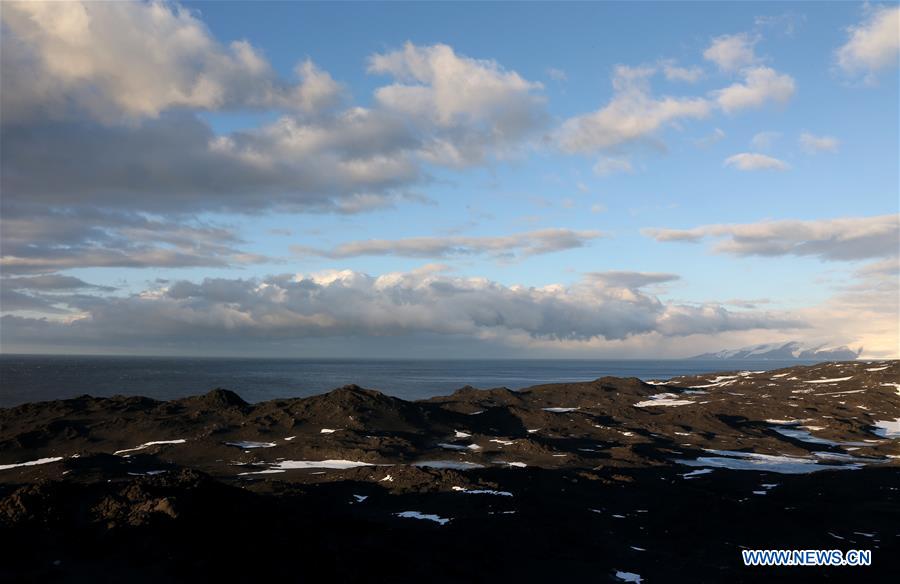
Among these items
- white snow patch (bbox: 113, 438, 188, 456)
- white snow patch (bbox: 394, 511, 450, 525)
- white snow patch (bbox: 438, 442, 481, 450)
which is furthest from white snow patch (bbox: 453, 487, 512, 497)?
white snow patch (bbox: 113, 438, 188, 456)

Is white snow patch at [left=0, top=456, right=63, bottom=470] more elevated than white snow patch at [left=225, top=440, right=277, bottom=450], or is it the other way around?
white snow patch at [left=225, top=440, right=277, bottom=450]

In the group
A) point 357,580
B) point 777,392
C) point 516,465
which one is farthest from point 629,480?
point 777,392

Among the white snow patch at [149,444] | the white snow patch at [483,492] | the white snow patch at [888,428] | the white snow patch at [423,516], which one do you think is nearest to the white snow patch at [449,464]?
the white snow patch at [483,492]

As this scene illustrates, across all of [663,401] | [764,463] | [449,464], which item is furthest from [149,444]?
[663,401]

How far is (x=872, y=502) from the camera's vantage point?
177 feet

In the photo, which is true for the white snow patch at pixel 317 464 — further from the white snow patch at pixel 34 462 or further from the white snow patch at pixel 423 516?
the white snow patch at pixel 34 462

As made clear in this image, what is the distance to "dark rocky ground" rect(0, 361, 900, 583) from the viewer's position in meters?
31.8

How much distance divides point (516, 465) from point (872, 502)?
31717mm

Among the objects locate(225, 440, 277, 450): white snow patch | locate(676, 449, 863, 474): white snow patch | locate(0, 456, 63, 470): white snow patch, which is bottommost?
locate(676, 449, 863, 474): white snow patch

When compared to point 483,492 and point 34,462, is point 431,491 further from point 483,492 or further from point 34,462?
point 34,462

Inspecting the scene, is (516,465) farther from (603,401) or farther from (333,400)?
(603,401)

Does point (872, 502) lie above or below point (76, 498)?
below

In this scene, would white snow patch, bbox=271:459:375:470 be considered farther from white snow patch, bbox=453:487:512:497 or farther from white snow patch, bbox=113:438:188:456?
white snow patch, bbox=453:487:512:497

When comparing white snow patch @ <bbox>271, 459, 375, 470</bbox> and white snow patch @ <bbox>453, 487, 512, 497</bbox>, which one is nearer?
white snow patch @ <bbox>453, 487, 512, 497</bbox>
